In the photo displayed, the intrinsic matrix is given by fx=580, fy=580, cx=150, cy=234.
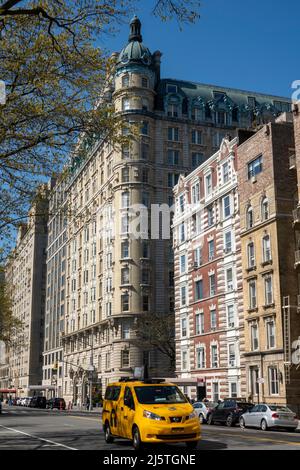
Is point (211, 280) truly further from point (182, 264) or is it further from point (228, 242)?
point (182, 264)

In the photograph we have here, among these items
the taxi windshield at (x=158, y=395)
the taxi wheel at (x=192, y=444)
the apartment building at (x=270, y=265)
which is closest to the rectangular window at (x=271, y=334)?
the apartment building at (x=270, y=265)

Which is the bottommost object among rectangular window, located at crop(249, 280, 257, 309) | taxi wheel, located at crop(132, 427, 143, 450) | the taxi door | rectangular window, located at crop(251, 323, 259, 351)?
taxi wheel, located at crop(132, 427, 143, 450)

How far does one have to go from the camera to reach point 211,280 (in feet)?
167

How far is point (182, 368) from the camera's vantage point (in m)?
55.0

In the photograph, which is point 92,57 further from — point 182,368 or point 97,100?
point 182,368

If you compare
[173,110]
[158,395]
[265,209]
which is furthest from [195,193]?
[158,395]

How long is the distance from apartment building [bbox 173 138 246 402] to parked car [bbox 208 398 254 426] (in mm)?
8831

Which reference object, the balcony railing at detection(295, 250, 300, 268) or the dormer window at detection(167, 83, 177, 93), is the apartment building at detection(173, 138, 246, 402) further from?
the dormer window at detection(167, 83, 177, 93)

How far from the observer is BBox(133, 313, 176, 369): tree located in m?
68.5

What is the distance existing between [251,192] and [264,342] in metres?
11.7

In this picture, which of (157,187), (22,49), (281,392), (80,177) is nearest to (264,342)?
(281,392)

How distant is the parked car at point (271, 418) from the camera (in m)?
29.8

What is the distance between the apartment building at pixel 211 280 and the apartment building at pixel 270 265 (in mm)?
1770

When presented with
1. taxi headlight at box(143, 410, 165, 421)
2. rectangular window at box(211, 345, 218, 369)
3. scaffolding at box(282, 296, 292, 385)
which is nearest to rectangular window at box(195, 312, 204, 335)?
rectangular window at box(211, 345, 218, 369)
